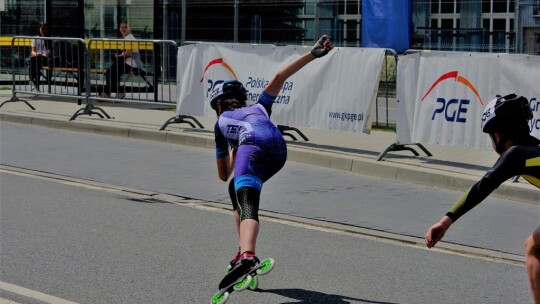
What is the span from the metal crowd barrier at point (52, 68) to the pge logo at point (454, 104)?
7.81 m

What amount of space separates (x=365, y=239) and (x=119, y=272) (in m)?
2.35

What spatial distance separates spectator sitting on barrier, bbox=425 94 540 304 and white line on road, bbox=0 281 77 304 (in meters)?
2.47

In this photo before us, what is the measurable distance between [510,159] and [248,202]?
70.7 inches

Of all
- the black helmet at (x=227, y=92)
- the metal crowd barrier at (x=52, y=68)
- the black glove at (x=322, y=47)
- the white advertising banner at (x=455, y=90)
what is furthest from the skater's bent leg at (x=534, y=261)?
the metal crowd barrier at (x=52, y=68)

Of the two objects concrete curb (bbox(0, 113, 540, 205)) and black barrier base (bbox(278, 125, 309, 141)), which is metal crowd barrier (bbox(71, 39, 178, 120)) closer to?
concrete curb (bbox(0, 113, 540, 205))

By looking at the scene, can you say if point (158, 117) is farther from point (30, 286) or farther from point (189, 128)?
point (30, 286)

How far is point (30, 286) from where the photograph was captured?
6.52 meters

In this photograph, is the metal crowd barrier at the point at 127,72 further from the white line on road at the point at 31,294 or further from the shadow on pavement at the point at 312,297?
the shadow on pavement at the point at 312,297

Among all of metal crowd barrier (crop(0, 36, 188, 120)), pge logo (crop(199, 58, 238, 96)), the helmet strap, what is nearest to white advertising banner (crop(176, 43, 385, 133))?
pge logo (crop(199, 58, 238, 96))

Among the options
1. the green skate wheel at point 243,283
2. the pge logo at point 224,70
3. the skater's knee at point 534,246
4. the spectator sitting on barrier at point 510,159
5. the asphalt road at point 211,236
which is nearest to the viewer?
the spectator sitting on barrier at point 510,159

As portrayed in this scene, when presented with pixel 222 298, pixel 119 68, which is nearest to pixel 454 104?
pixel 222 298

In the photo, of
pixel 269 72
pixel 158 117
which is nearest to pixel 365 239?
pixel 269 72

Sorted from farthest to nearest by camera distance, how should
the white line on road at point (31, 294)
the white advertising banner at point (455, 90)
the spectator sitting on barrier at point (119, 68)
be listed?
the spectator sitting on barrier at point (119, 68) → the white advertising banner at point (455, 90) → the white line on road at point (31, 294)

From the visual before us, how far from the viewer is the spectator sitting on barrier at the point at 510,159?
4879mm
